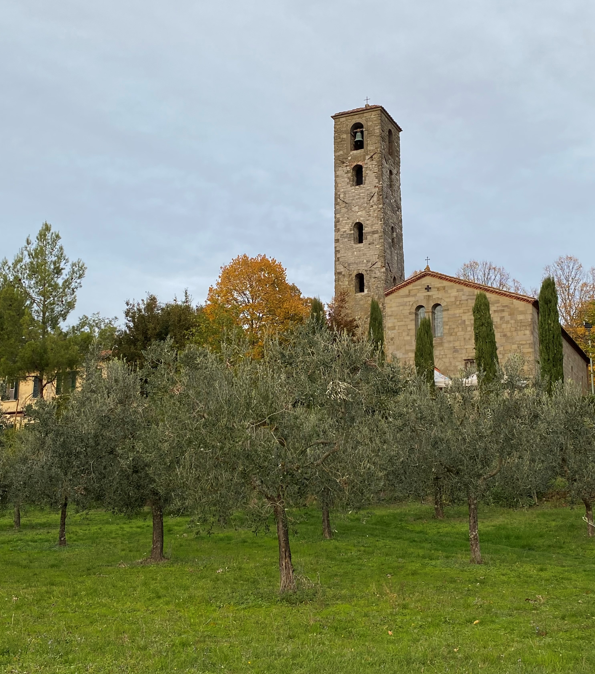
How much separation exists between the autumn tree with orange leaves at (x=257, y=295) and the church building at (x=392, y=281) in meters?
6.55

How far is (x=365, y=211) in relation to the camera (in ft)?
192

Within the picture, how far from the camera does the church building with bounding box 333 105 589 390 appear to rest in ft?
160

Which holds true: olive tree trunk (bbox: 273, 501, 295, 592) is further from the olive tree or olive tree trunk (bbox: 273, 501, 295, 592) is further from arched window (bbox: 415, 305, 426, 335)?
arched window (bbox: 415, 305, 426, 335)

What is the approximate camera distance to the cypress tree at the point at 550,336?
143 ft

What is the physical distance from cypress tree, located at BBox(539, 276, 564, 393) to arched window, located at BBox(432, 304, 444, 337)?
26.6ft

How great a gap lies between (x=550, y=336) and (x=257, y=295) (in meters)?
21.6

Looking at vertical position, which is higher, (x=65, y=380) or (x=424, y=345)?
(x=424, y=345)

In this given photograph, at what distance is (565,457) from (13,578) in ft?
69.7

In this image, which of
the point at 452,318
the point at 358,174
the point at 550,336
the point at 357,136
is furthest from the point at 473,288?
the point at 357,136

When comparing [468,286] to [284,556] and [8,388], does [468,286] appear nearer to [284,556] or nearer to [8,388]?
[8,388]

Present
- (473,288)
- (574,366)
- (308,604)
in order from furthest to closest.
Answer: (574,366) < (473,288) < (308,604)

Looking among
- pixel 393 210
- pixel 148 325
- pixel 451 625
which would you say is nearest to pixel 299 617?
pixel 451 625

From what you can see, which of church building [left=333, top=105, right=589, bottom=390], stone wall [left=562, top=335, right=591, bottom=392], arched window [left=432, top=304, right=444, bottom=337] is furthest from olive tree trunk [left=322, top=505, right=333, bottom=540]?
stone wall [left=562, top=335, right=591, bottom=392]

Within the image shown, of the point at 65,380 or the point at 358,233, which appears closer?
the point at 65,380
